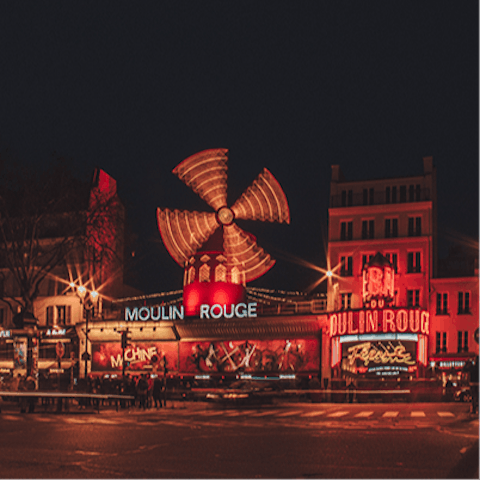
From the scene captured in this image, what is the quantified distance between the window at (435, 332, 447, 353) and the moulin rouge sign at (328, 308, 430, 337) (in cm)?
113

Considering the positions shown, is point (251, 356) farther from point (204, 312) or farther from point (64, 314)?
point (64, 314)

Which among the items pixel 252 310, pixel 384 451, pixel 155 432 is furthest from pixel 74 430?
pixel 252 310

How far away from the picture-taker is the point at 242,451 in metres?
10.8

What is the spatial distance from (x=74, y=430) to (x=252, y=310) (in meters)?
30.3

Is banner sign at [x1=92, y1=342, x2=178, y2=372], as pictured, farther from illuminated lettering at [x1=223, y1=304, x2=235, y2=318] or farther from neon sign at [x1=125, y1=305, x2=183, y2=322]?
illuminated lettering at [x1=223, y1=304, x2=235, y2=318]

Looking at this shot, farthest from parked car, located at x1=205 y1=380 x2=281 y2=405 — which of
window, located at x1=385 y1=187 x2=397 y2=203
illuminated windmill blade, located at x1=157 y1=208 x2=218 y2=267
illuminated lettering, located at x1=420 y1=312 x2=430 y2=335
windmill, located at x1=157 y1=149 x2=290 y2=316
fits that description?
window, located at x1=385 y1=187 x2=397 y2=203

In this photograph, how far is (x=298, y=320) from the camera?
45.2m

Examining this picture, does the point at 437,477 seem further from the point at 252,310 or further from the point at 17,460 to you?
the point at 252,310

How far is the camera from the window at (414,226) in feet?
144

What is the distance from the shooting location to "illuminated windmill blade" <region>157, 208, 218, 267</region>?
4684cm

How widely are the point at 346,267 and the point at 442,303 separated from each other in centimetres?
578

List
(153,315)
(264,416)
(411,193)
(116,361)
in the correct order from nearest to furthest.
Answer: (264,416), (411,193), (153,315), (116,361)

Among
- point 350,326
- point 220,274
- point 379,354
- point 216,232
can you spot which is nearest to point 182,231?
point 216,232

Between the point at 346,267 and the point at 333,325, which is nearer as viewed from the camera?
the point at 333,325
